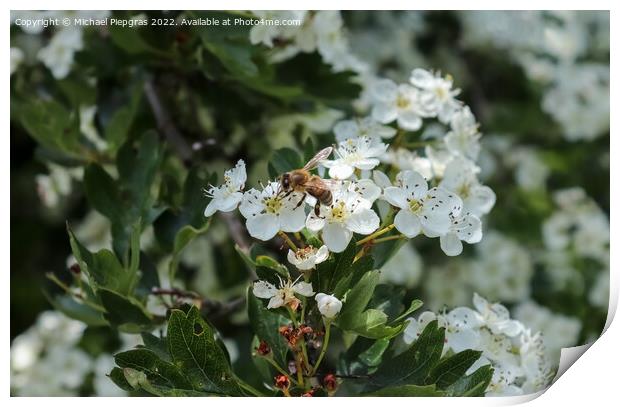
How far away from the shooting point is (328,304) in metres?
1.18

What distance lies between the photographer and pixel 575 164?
9.35 feet

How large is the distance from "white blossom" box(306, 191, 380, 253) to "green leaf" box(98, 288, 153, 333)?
37 cm

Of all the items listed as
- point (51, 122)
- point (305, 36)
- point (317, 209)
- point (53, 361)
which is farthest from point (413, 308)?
point (53, 361)

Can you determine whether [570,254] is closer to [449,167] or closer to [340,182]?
[449,167]

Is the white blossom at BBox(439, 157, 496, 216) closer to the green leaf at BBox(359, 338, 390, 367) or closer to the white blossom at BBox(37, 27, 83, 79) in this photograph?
the green leaf at BBox(359, 338, 390, 367)

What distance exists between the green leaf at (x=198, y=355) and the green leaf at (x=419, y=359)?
0.70 ft

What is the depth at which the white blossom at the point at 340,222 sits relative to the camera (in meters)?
1.19

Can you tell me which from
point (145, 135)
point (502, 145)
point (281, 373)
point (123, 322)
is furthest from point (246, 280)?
point (502, 145)

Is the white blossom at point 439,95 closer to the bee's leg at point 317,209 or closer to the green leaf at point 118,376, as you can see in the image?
the bee's leg at point 317,209

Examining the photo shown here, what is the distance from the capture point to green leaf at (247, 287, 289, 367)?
1298 mm

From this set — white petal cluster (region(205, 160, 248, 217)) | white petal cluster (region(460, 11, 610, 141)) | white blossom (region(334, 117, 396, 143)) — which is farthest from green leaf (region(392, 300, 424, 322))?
white petal cluster (region(460, 11, 610, 141))

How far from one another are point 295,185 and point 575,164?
1837 mm
